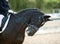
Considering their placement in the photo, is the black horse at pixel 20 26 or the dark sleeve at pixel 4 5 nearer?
the black horse at pixel 20 26

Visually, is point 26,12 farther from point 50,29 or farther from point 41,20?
point 50,29

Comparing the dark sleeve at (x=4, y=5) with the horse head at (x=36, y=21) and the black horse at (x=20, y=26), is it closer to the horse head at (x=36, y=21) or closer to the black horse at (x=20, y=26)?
the black horse at (x=20, y=26)

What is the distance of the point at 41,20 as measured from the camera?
24.4 feet

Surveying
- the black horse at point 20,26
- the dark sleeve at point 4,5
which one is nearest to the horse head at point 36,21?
the black horse at point 20,26

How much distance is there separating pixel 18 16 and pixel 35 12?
444mm

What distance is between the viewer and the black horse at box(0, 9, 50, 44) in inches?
292

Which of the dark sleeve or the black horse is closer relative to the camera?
the black horse

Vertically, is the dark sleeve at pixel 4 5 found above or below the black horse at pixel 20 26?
above

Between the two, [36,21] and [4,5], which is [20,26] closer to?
[36,21]

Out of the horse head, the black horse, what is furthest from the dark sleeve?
the horse head

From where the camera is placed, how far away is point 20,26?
7.51m

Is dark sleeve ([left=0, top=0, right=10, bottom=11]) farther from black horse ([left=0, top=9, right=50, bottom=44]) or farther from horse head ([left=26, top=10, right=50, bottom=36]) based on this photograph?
horse head ([left=26, top=10, right=50, bottom=36])

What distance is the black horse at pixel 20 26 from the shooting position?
7406mm

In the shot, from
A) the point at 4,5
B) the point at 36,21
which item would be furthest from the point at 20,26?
the point at 4,5
